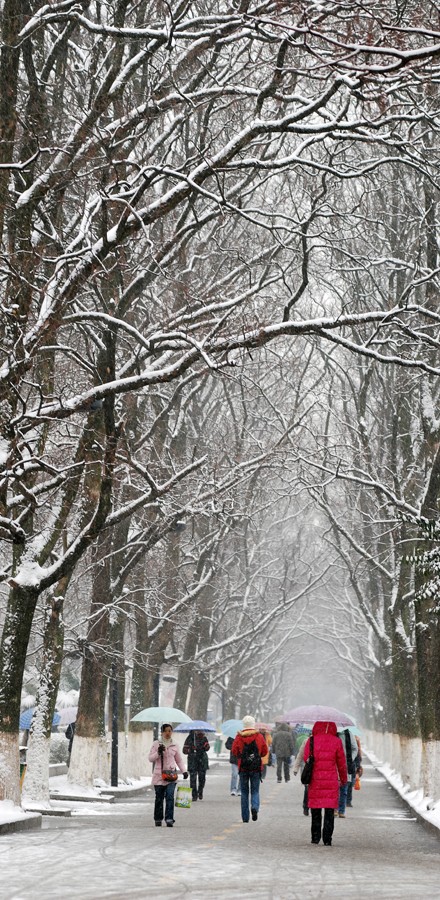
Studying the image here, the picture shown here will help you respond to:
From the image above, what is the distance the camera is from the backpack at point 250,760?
59.9 feet

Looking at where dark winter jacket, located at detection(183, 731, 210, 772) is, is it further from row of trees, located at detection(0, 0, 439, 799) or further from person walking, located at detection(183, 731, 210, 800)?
row of trees, located at detection(0, 0, 439, 799)

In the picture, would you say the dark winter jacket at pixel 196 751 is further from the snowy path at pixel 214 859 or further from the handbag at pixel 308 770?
the handbag at pixel 308 770

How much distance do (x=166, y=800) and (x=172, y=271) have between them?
8.52 meters

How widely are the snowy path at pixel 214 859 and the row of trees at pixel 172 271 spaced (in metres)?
2.36

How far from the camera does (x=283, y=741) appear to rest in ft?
118

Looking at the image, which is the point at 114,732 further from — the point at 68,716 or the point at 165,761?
the point at 165,761

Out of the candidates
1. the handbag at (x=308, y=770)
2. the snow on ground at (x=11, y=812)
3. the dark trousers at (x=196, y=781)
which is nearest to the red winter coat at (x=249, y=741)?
the snow on ground at (x=11, y=812)

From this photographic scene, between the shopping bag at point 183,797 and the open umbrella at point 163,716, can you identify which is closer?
the shopping bag at point 183,797

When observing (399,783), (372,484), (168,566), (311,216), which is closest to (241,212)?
(311,216)

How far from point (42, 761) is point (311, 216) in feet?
33.8

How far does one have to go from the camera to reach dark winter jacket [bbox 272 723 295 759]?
3572 centimetres

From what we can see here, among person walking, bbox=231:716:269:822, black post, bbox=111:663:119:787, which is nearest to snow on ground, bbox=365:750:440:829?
person walking, bbox=231:716:269:822

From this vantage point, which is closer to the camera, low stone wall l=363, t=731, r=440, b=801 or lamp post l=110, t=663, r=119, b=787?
low stone wall l=363, t=731, r=440, b=801

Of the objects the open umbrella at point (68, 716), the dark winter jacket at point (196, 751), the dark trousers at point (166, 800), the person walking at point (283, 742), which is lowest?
the dark trousers at point (166, 800)
